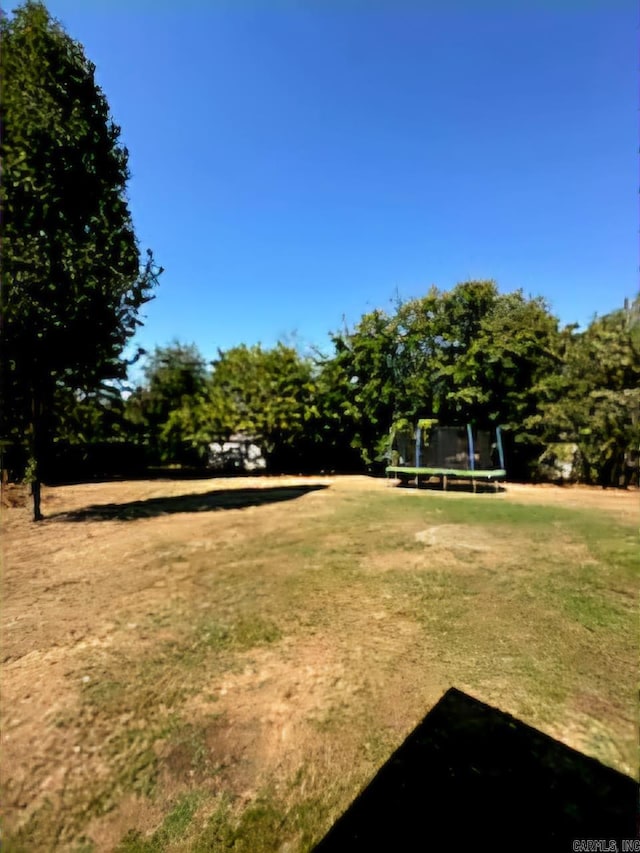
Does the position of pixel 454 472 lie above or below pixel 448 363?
below

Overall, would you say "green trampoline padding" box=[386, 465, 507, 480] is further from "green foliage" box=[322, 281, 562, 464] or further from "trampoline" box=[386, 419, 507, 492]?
"green foliage" box=[322, 281, 562, 464]

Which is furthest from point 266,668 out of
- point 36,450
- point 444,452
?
point 444,452

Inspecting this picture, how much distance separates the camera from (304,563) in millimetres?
5703

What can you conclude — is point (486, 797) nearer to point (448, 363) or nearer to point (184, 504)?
point (184, 504)

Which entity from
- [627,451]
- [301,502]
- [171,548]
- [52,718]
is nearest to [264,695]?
[52,718]

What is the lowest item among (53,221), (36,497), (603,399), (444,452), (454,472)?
(36,497)

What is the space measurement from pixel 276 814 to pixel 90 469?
20.4m

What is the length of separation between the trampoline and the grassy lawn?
677 cm

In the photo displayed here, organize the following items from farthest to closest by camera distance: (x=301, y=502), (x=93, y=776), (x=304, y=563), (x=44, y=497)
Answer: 1. (x=44, y=497)
2. (x=301, y=502)
3. (x=304, y=563)
4. (x=93, y=776)

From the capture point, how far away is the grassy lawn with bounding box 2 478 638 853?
2.12 m

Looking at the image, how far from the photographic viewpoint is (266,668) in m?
3.22

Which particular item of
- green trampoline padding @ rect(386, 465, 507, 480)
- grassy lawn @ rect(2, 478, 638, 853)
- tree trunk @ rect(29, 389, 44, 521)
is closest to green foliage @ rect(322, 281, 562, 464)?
green trampoline padding @ rect(386, 465, 507, 480)

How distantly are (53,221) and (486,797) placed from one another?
393 inches

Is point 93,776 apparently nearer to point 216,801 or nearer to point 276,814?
point 216,801
